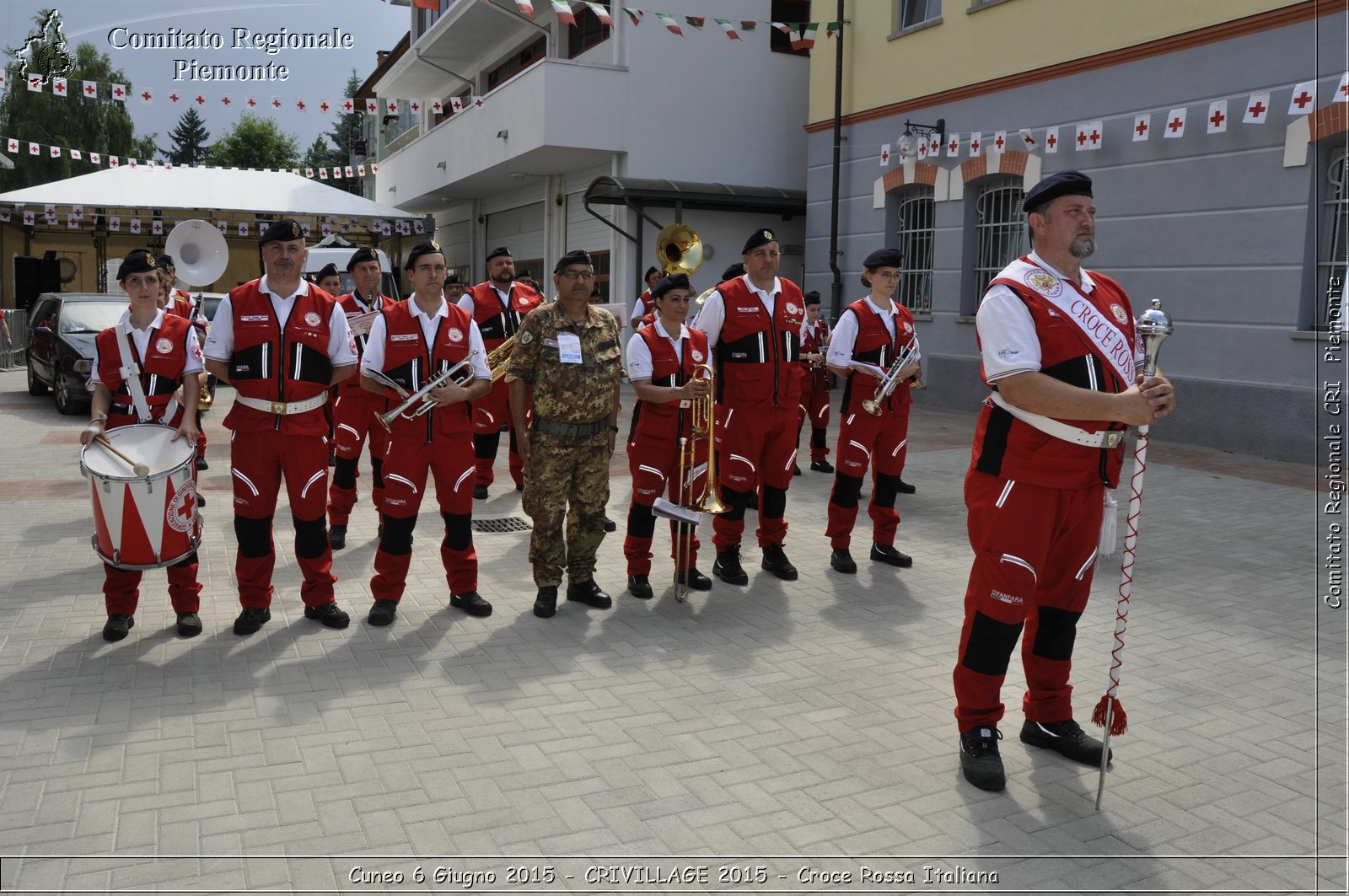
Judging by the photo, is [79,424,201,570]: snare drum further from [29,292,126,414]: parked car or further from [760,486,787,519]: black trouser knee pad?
[29,292,126,414]: parked car

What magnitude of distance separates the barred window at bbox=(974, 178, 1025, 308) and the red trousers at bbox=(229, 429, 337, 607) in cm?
1198

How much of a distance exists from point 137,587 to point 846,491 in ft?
14.6

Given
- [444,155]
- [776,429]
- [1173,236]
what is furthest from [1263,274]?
[444,155]

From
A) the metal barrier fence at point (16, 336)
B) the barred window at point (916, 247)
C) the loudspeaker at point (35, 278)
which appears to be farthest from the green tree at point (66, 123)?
the barred window at point (916, 247)

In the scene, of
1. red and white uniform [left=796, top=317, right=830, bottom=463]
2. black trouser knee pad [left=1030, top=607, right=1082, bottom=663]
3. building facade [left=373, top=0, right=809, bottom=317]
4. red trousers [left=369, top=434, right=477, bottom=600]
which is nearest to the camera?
black trouser knee pad [left=1030, top=607, right=1082, bottom=663]

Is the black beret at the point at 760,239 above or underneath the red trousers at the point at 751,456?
above

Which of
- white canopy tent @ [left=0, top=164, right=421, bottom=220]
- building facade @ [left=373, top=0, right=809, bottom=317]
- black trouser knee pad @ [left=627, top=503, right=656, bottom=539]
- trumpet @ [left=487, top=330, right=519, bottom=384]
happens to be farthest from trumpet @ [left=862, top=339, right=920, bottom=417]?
white canopy tent @ [left=0, top=164, right=421, bottom=220]

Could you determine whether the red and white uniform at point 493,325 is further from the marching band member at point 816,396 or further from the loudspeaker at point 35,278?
the loudspeaker at point 35,278

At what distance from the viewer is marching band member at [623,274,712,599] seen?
21.3ft

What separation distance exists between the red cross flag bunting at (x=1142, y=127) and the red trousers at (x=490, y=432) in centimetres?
867

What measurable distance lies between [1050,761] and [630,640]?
2.33m

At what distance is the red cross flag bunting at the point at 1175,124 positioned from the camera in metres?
12.5

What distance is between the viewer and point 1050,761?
433 cm

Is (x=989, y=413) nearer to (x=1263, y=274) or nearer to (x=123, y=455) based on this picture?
(x=123, y=455)
